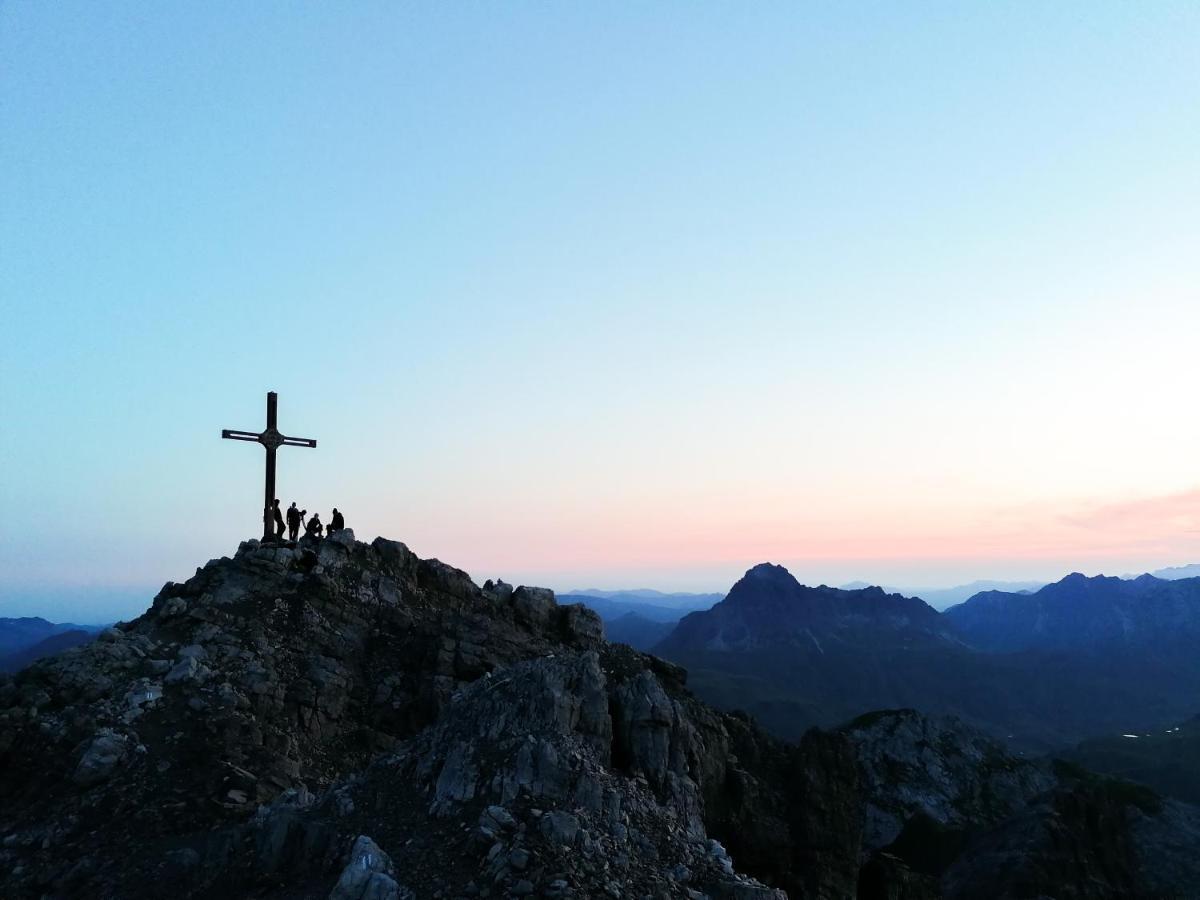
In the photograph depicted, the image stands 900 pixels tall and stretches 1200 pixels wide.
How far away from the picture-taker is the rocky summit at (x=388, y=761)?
776 inches

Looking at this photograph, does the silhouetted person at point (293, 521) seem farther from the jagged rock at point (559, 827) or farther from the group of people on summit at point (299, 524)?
the jagged rock at point (559, 827)

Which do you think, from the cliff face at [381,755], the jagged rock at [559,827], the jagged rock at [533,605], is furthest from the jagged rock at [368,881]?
the jagged rock at [533,605]

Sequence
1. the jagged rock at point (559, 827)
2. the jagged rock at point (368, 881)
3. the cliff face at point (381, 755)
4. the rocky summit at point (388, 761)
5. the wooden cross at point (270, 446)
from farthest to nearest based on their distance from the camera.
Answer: the wooden cross at point (270, 446), the cliff face at point (381, 755), the rocky summit at point (388, 761), the jagged rock at point (559, 827), the jagged rock at point (368, 881)

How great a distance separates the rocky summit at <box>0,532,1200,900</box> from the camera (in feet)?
64.6

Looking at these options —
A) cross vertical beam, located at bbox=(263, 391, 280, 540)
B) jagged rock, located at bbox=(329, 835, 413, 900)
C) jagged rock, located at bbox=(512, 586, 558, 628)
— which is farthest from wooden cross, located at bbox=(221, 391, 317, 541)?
jagged rock, located at bbox=(329, 835, 413, 900)

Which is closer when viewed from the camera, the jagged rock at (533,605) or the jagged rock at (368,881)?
the jagged rock at (368,881)

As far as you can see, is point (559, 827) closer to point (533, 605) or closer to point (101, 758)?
point (101, 758)

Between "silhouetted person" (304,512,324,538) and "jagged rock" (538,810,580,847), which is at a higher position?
"silhouetted person" (304,512,324,538)

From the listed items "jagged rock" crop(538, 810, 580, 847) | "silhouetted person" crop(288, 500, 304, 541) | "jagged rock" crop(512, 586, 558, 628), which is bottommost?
"jagged rock" crop(538, 810, 580, 847)

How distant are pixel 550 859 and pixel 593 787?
10.1 feet

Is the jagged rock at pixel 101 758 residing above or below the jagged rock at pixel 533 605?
below

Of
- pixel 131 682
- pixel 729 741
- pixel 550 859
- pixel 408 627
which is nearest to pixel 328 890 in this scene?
pixel 550 859

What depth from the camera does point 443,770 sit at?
21.8 m

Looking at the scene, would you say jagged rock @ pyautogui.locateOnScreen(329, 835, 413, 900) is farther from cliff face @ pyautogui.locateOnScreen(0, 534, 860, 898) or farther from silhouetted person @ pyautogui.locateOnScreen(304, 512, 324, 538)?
silhouetted person @ pyautogui.locateOnScreen(304, 512, 324, 538)
